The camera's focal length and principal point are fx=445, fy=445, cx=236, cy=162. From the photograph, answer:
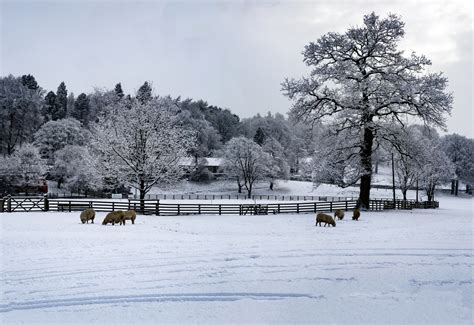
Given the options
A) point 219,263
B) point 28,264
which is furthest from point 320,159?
point 28,264

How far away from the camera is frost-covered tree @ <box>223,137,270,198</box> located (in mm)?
77625

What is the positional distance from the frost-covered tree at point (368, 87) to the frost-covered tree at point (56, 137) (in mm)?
54958

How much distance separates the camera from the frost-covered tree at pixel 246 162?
7762 centimetres

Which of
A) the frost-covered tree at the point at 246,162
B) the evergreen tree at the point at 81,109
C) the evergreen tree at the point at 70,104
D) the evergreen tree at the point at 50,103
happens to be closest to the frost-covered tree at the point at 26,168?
the frost-covered tree at the point at 246,162

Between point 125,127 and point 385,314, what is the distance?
106 ft

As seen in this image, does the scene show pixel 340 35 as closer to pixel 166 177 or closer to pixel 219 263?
pixel 166 177

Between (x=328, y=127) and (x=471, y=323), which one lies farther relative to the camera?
(x=328, y=127)

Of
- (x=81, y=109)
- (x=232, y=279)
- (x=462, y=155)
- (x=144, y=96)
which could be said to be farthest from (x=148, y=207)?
(x=81, y=109)

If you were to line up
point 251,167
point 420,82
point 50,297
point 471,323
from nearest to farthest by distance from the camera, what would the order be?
point 471,323, point 50,297, point 420,82, point 251,167

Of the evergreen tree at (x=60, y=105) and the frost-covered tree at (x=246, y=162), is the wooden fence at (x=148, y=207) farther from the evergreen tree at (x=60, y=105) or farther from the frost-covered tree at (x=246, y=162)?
the evergreen tree at (x=60, y=105)

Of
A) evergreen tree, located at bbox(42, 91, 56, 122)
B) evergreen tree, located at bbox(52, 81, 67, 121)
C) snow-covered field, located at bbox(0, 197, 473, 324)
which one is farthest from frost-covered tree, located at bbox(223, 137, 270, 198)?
snow-covered field, located at bbox(0, 197, 473, 324)

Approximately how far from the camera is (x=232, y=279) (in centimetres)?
1176

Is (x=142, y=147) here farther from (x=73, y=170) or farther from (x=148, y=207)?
(x=73, y=170)

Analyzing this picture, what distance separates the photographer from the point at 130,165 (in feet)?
121
